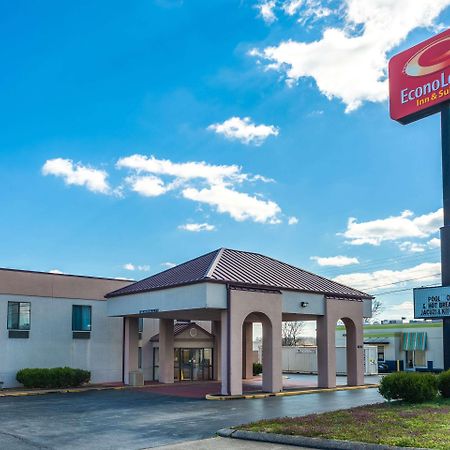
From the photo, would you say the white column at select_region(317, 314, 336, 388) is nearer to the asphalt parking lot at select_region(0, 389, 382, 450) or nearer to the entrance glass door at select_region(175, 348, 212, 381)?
the asphalt parking lot at select_region(0, 389, 382, 450)

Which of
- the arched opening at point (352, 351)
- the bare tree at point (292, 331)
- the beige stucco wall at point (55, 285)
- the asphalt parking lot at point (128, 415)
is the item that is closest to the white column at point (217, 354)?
the beige stucco wall at point (55, 285)

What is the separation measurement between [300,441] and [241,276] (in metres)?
13.3

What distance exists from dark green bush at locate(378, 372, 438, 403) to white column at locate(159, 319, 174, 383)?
50.2ft

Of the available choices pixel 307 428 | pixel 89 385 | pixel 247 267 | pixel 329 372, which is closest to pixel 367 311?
pixel 329 372

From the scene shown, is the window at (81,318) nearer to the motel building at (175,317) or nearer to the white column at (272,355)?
the motel building at (175,317)

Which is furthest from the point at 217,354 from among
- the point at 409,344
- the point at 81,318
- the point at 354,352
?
the point at 409,344

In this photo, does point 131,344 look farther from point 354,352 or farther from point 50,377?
point 354,352

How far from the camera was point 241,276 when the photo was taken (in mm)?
25688

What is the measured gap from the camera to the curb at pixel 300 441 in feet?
38.0

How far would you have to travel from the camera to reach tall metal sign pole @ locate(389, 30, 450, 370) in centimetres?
2223

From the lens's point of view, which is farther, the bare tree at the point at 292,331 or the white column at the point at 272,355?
the bare tree at the point at 292,331

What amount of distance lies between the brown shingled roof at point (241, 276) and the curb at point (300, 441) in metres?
10.1

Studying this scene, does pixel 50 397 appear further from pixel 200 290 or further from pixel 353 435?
pixel 353 435

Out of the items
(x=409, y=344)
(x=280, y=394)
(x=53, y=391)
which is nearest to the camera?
(x=280, y=394)
